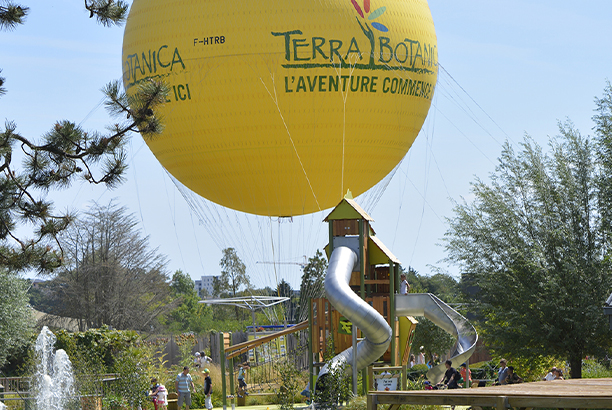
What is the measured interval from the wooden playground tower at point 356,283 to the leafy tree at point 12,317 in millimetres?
16138

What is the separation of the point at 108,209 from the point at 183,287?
180ft

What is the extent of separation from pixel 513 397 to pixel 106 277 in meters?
36.6

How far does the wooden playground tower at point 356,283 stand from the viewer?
17.1 m

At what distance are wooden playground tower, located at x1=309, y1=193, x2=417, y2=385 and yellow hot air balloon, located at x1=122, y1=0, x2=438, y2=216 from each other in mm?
2287

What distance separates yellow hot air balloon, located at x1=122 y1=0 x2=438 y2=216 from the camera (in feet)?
58.9

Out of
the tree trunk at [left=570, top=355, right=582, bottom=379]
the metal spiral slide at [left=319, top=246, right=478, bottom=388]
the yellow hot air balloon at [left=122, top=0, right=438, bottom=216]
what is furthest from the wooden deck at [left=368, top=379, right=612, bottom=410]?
the tree trunk at [left=570, top=355, right=582, bottom=379]

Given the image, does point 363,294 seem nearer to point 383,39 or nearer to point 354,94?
point 354,94

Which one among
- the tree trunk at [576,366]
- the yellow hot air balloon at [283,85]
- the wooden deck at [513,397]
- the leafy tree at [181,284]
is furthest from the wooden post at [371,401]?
the leafy tree at [181,284]

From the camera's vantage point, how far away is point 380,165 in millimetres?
20672

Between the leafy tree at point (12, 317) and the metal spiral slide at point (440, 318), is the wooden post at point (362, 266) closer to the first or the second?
the metal spiral slide at point (440, 318)

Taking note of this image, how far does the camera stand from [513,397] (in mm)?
7797

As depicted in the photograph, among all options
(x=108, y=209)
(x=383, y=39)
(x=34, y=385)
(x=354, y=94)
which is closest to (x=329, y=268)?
(x=354, y=94)

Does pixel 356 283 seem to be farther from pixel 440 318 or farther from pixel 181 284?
pixel 181 284

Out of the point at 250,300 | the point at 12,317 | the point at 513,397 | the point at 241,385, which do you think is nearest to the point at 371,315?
the point at 513,397
